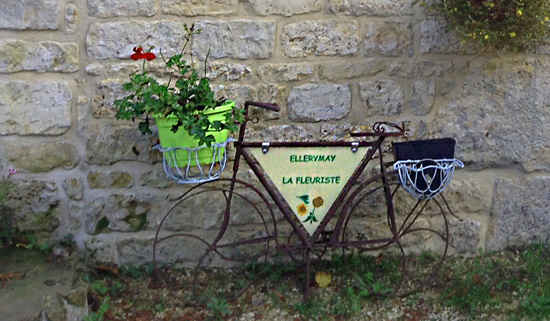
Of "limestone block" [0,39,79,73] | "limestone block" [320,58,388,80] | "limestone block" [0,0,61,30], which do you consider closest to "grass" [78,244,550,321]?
"limestone block" [320,58,388,80]

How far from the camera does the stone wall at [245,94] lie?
3.13 metres

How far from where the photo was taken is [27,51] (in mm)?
3104

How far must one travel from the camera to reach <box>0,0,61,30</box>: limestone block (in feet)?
10.0

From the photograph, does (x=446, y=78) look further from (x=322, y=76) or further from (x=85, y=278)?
(x=85, y=278)

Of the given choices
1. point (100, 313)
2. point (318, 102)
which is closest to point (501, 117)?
point (318, 102)

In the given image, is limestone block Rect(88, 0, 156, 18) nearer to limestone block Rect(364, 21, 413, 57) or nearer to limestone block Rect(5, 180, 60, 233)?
limestone block Rect(5, 180, 60, 233)

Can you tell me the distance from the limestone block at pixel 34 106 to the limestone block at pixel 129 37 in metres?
0.28

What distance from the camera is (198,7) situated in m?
3.15

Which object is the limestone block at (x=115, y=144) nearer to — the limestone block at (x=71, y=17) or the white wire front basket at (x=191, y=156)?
the white wire front basket at (x=191, y=156)

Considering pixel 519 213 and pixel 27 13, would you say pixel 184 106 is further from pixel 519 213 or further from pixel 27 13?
pixel 519 213

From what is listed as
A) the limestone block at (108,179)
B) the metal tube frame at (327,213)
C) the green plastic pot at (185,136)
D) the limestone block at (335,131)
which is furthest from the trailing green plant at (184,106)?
the limestone block at (335,131)

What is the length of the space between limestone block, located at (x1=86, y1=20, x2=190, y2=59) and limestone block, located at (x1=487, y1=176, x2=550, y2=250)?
6.71 ft

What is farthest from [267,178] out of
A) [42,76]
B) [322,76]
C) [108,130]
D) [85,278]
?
[42,76]

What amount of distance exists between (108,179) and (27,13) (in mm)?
974
